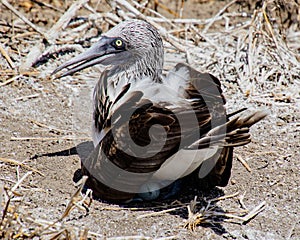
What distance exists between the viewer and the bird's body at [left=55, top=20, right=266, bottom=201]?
13.7 ft

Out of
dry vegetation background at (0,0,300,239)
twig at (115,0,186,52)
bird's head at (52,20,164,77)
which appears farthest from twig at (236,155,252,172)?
twig at (115,0,186,52)

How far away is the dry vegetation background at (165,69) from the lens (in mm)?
4168

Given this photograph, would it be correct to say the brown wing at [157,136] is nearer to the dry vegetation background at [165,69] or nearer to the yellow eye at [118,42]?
the dry vegetation background at [165,69]

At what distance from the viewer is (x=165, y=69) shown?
655cm

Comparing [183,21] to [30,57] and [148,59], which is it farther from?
[148,59]

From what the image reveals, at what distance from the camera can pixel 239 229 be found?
425cm

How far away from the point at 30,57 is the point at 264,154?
250 cm

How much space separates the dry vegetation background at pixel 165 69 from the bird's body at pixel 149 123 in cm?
21

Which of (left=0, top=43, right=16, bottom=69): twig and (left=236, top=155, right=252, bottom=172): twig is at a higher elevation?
(left=0, top=43, right=16, bottom=69): twig

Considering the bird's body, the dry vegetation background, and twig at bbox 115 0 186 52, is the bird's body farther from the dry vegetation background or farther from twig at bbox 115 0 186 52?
twig at bbox 115 0 186 52

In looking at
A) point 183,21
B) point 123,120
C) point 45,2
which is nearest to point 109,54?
point 123,120

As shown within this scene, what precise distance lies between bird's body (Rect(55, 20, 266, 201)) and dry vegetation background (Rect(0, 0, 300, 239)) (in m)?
0.21

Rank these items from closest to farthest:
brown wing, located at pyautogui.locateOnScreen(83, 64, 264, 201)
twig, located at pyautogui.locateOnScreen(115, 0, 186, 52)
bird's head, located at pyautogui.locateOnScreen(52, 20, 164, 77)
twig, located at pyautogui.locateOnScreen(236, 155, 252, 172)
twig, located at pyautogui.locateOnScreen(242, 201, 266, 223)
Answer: brown wing, located at pyautogui.locateOnScreen(83, 64, 264, 201), twig, located at pyautogui.locateOnScreen(242, 201, 266, 223), bird's head, located at pyautogui.locateOnScreen(52, 20, 164, 77), twig, located at pyautogui.locateOnScreen(236, 155, 252, 172), twig, located at pyautogui.locateOnScreen(115, 0, 186, 52)

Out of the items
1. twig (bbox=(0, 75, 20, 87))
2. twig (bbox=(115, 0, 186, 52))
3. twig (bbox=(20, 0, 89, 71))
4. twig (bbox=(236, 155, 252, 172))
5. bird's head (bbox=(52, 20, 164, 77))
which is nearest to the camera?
bird's head (bbox=(52, 20, 164, 77))
